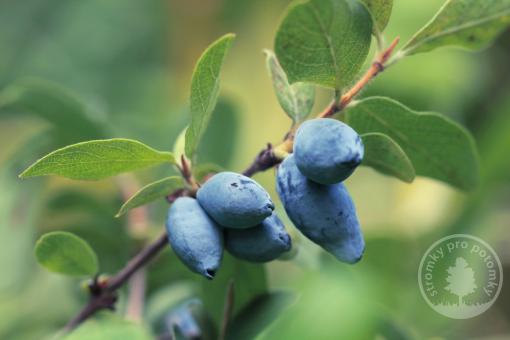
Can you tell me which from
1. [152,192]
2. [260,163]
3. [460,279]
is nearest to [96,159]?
[152,192]

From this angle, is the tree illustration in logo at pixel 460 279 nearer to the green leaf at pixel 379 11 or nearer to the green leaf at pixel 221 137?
the green leaf at pixel 379 11

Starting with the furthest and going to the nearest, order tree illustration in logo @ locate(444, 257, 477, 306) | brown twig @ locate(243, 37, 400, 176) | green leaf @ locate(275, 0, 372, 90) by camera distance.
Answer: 1. tree illustration in logo @ locate(444, 257, 477, 306)
2. brown twig @ locate(243, 37, 400, 176)
3. green leaf @ locate(275, 0, 372, 90)

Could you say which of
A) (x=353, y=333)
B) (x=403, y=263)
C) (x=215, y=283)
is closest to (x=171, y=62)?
(x=403, y=263)

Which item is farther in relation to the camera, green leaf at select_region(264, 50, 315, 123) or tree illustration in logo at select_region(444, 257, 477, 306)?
tree illustration in logo at select_region(444, 257, 477, 306)

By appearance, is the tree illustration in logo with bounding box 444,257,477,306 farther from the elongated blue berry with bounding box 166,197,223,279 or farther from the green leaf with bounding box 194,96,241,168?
the green leaf with bounding box 194,96,241,168

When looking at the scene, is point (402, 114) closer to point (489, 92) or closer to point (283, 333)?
point (283, 333)

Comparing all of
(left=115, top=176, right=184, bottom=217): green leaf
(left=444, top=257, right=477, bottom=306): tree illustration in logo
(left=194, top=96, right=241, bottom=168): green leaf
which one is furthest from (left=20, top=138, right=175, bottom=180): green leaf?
(left=194, top=96, right=241, bottom=168): green leaf

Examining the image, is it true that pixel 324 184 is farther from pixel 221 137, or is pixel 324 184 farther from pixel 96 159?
pixel 221 137
